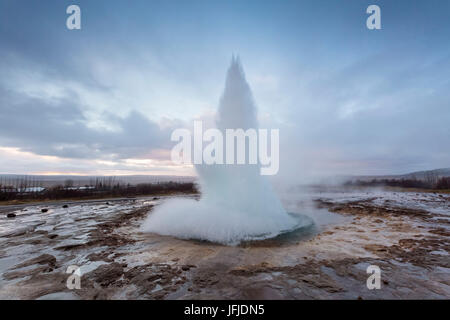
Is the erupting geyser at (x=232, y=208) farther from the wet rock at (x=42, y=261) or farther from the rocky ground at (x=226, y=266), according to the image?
the wet rock at (x=42, y=261)

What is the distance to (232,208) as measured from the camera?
39.1 feet

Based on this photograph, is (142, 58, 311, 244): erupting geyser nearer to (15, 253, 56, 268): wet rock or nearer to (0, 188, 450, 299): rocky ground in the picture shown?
(0, 188, 450, 299): rocky ground

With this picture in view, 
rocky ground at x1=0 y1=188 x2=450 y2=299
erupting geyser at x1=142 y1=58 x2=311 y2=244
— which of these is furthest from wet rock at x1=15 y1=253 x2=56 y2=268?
erupting geyser at x1=142 y1=58 x2=311 y2=244

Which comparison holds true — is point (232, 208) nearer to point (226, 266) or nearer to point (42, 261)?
point (226, 266)

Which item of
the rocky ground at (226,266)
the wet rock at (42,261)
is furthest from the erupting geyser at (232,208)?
the wet rock at (42,261)

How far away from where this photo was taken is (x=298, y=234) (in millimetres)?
10617

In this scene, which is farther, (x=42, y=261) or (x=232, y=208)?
(x=232, y=208)

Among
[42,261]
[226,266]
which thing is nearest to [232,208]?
[226,266]

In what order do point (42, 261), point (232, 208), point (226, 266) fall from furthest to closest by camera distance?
1. point (232, 208)
2. point (42, 261)
3. point (226, 266)

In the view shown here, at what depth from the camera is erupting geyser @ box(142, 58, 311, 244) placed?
1029 centimetres

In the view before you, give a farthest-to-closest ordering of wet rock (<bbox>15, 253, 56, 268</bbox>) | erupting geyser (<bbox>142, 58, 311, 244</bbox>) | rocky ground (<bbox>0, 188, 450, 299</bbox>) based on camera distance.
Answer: erupting geyser (<bbox>142, 58, 311, 244</bbox>) < wet rock (<bbox>15, 253, 56, 268</bbox>) < rocky ground (<bbox>0, 188, 450, 299</bbox>)

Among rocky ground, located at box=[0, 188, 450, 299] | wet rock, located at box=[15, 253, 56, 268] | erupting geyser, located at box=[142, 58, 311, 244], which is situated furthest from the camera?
erupting geyser, located at box=[142, 58, 311, 244]
